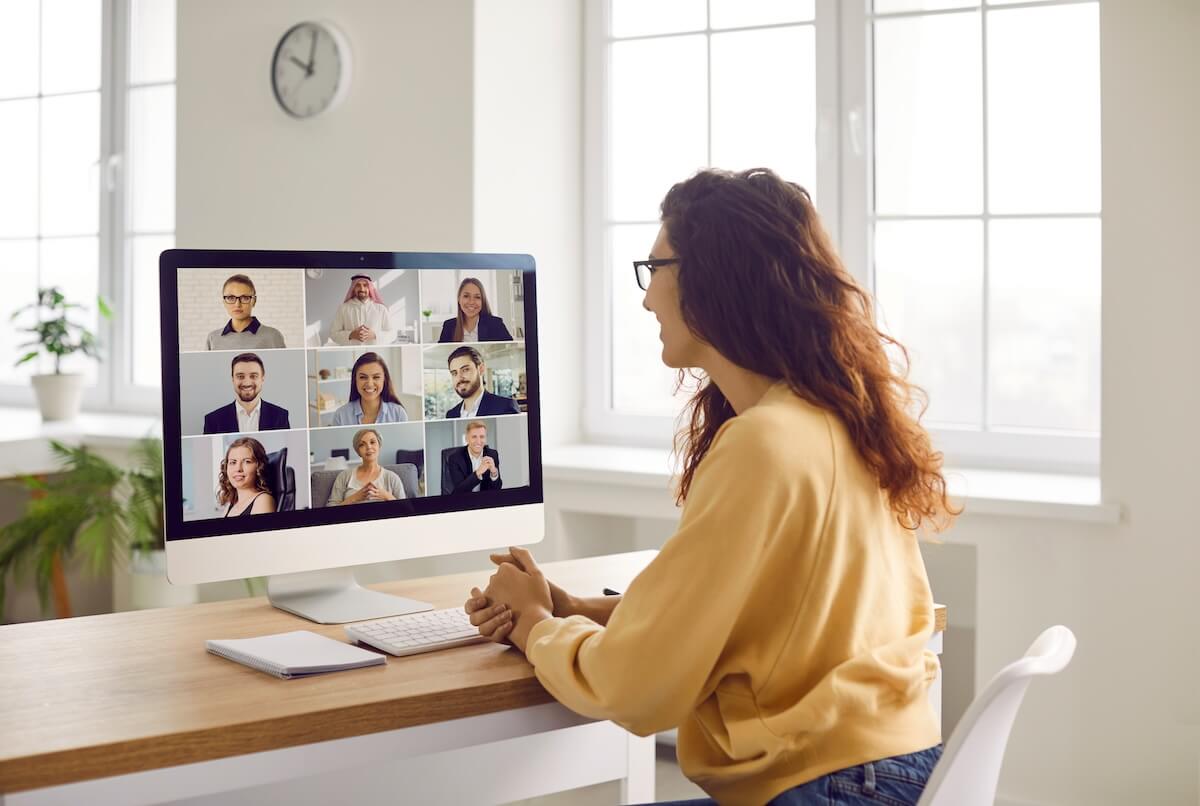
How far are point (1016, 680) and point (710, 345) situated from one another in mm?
524

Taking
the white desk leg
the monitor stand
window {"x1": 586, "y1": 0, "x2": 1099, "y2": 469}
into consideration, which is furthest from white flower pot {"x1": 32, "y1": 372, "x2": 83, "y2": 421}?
the white desk leg

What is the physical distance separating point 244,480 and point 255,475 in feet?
0.05

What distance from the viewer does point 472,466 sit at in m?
1.91

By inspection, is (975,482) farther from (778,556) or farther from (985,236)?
(778,556)

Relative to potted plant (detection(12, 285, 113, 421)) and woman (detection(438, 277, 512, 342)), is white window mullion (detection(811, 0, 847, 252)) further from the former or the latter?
potted plant (detection(12, 285, 113, 421))

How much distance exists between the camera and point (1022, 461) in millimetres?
3047

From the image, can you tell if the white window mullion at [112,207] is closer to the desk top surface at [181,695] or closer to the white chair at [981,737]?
the desk top surface at [181,695]

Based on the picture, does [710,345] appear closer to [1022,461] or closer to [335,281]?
[335,281]

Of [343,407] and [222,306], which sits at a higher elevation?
[222,306]

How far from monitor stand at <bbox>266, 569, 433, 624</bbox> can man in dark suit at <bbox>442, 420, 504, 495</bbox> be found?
0.59 feet

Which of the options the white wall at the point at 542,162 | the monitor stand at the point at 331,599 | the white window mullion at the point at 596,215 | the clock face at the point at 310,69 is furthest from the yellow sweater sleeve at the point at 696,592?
the clock face at the point at 310,69

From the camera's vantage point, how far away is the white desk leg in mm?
2014

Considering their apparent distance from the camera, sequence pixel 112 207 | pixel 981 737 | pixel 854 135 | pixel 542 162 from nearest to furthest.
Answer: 1. pixel 981 737
2. pixel 854 135
3. pixel 542 162
4. pixel 112 207

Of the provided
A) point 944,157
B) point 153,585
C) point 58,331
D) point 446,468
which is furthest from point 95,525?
point 944,157
